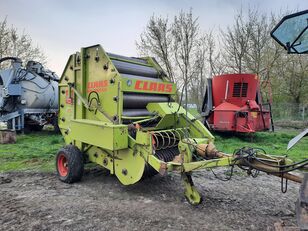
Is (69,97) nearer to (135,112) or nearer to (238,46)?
(135,112)

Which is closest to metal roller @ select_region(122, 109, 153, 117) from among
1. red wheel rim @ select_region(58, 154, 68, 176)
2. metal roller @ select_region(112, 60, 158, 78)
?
metal roller @ select_region(112, 60, 158, 78)

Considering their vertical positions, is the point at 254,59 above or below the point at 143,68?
above

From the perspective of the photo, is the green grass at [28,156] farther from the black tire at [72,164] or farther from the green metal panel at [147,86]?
the green metal panel at [147,86]

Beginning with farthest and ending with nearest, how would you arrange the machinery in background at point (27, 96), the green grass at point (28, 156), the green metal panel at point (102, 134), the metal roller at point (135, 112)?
the machinery in background at point (27, 96), the green grass at point (28, 156), the metal roller at point (135, 112), the green metal panel at point (102, 134)

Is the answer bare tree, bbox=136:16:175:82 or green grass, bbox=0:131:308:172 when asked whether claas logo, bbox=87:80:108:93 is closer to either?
green grass, bbox=0:131:308:172

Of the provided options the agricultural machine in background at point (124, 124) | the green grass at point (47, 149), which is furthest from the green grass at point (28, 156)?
the agricultural machine in background at point (124, 124)

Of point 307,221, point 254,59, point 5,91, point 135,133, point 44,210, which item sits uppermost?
point 254,59

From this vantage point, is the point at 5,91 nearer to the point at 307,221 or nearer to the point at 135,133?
the point at 135,133

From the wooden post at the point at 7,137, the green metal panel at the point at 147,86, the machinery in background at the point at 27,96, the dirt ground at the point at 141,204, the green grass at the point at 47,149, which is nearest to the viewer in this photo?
the dirt ground at the point at 141,204

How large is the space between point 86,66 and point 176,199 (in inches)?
102

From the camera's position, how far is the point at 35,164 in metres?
5.82

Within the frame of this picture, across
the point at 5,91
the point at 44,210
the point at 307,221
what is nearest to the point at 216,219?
the point at 307,221

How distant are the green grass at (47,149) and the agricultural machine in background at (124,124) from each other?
1.29m

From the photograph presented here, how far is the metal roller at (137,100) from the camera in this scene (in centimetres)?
435
